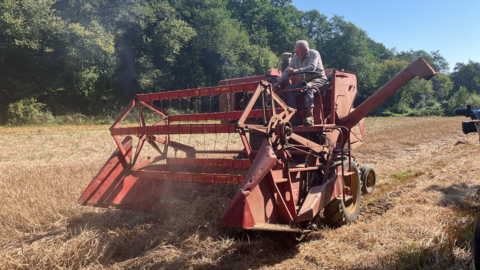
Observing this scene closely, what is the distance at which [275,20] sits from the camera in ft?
183

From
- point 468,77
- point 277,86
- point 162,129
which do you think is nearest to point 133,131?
point 162,129

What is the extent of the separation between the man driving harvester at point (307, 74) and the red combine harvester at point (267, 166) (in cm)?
18

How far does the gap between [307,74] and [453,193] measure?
3.46 m

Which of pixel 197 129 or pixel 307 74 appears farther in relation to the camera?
pixel 307 74

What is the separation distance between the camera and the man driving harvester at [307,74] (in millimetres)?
4879

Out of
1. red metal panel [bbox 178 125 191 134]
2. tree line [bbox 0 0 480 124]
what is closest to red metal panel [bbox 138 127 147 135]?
red metal panel [bbox 178 125 191 134]

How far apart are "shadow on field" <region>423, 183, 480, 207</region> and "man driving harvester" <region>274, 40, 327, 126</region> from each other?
268 cm

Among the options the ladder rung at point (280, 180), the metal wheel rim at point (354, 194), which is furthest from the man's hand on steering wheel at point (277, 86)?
the ladder rung at point (280, 180)

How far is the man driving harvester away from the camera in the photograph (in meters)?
4.88

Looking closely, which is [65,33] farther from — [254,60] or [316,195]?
[316,195]

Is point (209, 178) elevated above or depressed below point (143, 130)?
below

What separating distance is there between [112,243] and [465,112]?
172 inches

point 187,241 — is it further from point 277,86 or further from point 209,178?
point 277,86

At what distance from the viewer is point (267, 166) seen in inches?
129
